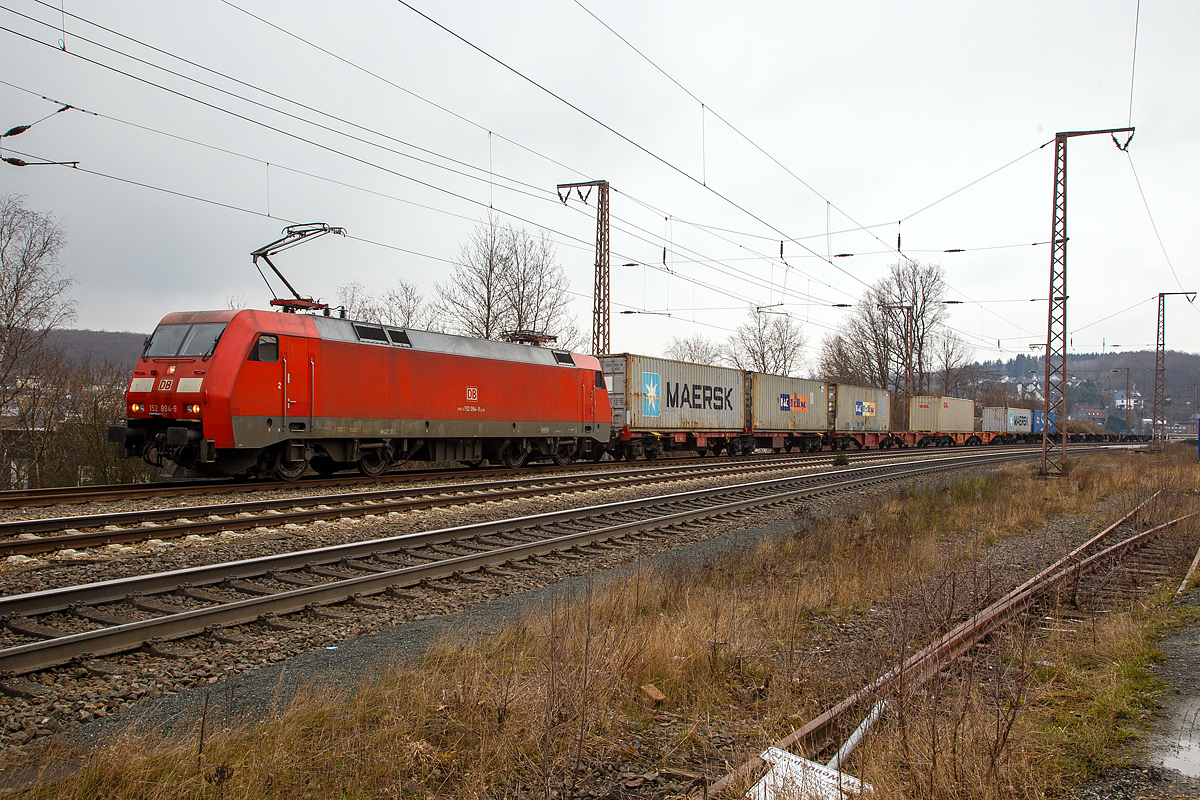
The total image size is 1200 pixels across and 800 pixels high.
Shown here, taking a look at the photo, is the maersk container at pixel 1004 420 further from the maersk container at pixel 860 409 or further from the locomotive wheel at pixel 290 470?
the locomotive wheel at pixel 290 470

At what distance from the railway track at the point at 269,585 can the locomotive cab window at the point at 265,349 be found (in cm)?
619

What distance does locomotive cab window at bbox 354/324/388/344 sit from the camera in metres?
14.9

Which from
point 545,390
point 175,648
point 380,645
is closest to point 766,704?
point 380,645

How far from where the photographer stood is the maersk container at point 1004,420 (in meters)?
54.9

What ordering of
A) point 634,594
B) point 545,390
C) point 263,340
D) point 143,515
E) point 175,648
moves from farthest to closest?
point 545,390, point 263,340, point 143,515, point 634,594, point 175,648

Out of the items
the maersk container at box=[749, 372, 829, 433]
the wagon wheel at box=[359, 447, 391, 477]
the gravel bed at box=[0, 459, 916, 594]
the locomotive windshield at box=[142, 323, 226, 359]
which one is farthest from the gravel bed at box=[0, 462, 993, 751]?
the maersk container at box=[749, 372, 829, 433]

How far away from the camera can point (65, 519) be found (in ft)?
28.8

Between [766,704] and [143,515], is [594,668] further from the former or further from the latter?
[143,515]

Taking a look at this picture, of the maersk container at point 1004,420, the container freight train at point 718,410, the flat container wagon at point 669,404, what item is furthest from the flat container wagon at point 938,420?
the flat container wagon at point 669,404

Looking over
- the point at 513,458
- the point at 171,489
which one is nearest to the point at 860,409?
the point at 513,458

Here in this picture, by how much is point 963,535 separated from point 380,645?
10152 millimetres

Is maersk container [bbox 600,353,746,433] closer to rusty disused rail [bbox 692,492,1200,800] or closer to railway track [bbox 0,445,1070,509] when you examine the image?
railway track [bbox 0,445,1070,509]

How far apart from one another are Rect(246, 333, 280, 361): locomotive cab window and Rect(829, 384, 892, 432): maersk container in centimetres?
2747

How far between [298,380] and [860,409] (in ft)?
101
